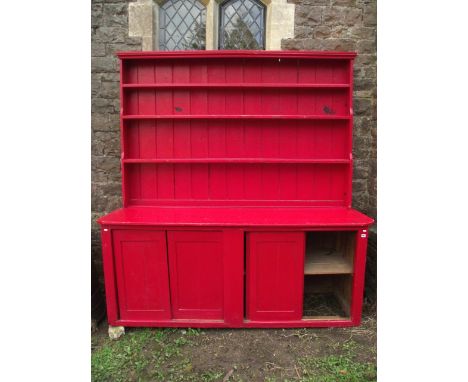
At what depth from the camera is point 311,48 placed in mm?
2984

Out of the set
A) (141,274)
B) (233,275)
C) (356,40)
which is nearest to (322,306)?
(233,275)

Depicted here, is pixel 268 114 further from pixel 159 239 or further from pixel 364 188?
pixel 159 239

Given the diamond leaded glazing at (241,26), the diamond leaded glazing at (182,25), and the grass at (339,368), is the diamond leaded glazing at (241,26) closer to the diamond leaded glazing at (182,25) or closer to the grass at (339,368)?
the diamond leaded glazing at (182,25)

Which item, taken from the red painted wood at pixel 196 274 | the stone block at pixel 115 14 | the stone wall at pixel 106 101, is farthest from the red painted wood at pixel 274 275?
the stone block at pixel 115 14

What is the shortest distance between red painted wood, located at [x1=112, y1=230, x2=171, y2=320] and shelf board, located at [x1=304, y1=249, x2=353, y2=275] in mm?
1303

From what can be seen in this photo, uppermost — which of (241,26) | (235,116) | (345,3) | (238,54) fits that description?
(345,3)

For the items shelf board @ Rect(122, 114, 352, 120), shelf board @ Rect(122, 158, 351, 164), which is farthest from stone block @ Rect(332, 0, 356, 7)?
shelf board @ Rect(122, 158, 351, 164)

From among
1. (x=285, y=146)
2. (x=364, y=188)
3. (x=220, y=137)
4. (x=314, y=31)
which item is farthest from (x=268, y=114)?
(x=364, y=188)

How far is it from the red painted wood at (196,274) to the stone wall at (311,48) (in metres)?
1.32

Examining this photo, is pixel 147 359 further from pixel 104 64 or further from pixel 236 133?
pixel 104 64

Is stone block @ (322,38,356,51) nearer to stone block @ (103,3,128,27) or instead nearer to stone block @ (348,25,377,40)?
stone block @ (348,25,377,40)

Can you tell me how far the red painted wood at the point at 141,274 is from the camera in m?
2.29

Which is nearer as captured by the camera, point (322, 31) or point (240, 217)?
point (240, 217)

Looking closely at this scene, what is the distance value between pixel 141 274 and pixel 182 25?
2809 millimetres
